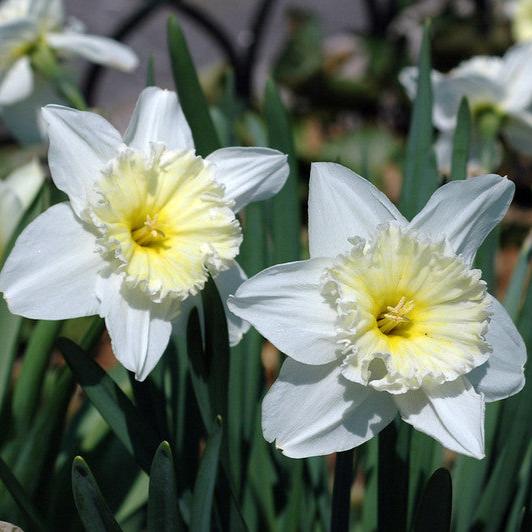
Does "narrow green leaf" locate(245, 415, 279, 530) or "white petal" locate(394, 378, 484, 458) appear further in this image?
"narrow green leaf" locate(245, 415, 279, 530)

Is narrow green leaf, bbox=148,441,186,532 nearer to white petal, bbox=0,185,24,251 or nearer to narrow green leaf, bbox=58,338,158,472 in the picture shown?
narrow green leaf, bbox=58,338,158,472

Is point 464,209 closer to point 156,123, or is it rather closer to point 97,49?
point 156,123

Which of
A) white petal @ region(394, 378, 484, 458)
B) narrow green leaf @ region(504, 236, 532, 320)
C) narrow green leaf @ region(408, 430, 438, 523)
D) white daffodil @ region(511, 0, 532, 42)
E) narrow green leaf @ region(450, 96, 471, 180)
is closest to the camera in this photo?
white petal @ region(394, 378, 484, 458)

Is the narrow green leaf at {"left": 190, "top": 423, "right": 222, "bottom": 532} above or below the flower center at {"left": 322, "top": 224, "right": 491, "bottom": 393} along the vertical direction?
below

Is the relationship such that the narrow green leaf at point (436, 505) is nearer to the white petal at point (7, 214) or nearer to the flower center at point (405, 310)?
the flower center at point (405, 310)

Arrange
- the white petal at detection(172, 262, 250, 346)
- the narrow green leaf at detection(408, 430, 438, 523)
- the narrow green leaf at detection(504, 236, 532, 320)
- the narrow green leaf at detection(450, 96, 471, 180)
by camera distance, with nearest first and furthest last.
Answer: the white petal at detection(172, 262, 250, 346) → the narrow green leaf at detection(408, 430, 438, 523) → the narrow green leaf at detection(450, 96, 471, 180) → the narrow green leaf at detection(504, 236, 532, 320)

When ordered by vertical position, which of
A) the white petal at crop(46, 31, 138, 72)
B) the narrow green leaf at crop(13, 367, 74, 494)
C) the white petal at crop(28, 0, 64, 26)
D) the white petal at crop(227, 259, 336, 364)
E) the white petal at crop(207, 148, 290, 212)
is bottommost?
the narrow green leaf at crop(13, 367, 74, 494)

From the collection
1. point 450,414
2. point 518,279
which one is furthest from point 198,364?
point 518,279

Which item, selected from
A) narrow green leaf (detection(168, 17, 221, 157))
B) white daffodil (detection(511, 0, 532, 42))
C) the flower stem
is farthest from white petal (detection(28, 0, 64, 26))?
white daffodil (detection(511, 0, 532, 42))
